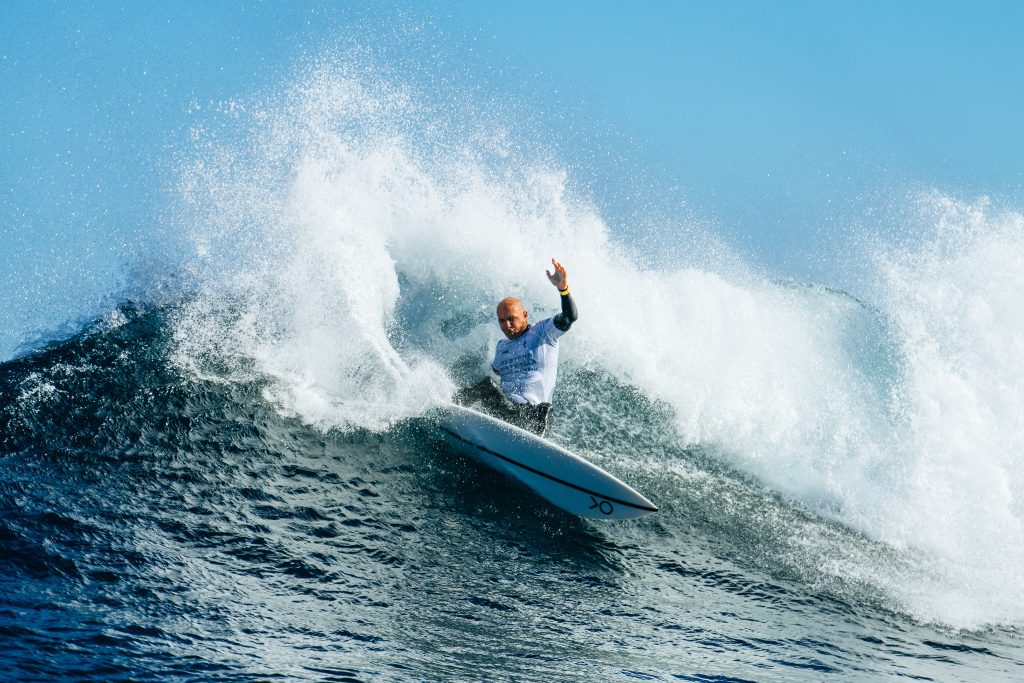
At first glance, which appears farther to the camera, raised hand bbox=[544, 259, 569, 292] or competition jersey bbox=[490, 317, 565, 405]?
competition jersey bbox=[490, 317, 565, 405]

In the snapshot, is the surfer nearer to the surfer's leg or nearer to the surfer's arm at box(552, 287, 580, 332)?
the surfer's leg

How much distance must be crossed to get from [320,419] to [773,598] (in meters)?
4.78

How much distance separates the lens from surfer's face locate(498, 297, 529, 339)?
316 inches

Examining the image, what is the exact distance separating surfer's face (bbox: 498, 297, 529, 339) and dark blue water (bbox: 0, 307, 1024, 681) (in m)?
1.45

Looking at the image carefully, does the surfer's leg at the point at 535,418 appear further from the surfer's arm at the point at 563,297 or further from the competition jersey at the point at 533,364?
the surfer's arm at the point at 563,297

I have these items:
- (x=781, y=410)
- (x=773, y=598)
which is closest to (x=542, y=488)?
(x=773, y=598)

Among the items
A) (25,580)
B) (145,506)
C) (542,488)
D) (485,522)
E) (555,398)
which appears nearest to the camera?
(25,580)

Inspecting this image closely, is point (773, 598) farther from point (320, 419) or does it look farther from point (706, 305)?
point (706, 305)

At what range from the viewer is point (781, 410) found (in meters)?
10.9

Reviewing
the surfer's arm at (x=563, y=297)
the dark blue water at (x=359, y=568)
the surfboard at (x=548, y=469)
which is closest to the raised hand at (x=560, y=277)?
the surfer's arm at (x=563, y=297)

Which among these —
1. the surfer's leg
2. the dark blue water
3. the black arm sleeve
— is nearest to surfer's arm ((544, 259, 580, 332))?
the black arm sleeve

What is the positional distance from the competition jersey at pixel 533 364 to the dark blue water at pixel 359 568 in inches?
39.3

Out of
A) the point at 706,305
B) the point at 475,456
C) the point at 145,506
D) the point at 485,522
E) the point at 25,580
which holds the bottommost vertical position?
the point at 25,580

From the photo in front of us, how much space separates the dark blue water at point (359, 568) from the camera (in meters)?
4.22
